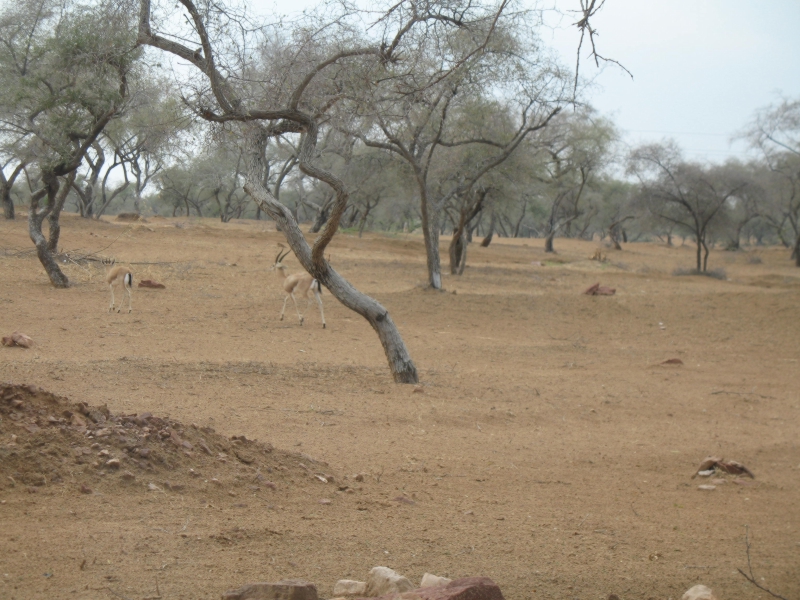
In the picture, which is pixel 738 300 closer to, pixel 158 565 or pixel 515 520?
pixel 515 520

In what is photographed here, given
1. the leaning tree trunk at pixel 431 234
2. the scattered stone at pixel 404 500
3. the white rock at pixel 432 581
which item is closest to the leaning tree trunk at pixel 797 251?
the leaning tree trunk at pixel 431 234

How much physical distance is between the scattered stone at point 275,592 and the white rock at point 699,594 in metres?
1.85

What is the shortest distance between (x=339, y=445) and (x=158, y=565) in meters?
3.19

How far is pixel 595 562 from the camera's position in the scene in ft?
15.0

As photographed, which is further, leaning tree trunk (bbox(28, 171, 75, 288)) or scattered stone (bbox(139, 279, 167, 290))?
scattered stone (bbox(139, 279, 167, 290))

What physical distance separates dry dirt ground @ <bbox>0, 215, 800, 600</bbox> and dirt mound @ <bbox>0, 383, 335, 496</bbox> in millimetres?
17

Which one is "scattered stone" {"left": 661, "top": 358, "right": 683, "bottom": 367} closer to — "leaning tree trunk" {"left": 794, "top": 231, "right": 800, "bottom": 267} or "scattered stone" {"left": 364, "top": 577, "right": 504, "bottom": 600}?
"scattered stone" {"left": 364, "top": 577, "right": 504, "bottom": 600}

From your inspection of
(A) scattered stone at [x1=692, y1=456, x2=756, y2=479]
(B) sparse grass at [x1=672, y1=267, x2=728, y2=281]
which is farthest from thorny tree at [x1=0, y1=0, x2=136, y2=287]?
(B) sparse grass at [x1=672, y1=267, x2=728, y2=281]

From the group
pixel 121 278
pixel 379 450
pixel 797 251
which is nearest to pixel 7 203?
pixel 121 278

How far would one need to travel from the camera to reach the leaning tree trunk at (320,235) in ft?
29.5

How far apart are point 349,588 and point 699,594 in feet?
5.51

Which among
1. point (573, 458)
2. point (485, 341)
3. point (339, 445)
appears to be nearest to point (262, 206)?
point (339, 445)

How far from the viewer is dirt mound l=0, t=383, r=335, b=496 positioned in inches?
180

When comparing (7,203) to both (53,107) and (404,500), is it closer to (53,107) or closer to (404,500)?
(53,107)
